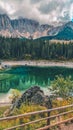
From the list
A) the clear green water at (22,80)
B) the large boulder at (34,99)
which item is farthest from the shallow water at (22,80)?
the large boulder at (34,99)

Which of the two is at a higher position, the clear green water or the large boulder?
the large boulder

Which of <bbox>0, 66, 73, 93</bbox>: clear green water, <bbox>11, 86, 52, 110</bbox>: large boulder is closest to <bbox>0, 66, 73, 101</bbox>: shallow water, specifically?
<bbox>0, 66, 73, 93</bbox>: clear green water

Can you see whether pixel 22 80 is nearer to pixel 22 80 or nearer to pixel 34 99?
pixel 22 80

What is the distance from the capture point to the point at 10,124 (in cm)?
2105

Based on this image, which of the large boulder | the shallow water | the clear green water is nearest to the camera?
the large boulder

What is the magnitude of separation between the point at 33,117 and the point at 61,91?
3943 centimetres

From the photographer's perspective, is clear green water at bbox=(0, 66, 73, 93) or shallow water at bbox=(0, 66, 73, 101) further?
clear green water at bbox=(0, 66, 73, 93)

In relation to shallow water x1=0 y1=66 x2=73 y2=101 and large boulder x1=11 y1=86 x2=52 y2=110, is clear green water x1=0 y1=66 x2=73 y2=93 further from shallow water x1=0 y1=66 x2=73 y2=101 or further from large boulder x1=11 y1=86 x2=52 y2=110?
large boulder x1=11 y1=86 x2=52 y2=110

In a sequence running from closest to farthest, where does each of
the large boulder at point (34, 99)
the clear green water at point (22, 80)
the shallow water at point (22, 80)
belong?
the large boulder at point (34, 99), the shallow water at point (22, 80), the clear green water at point (22, 80)

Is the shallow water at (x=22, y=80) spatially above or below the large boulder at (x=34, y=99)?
below

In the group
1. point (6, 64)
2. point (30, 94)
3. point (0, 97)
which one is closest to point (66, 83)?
point (0, 97)

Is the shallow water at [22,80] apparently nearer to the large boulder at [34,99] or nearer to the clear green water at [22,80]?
the clear green water at [22,80]

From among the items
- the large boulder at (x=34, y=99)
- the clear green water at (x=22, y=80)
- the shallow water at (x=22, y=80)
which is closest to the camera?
the large boulder at (x=34, y=99)

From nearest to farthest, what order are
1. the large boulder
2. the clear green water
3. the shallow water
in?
the large boulder, the shallow water, the clear green water
